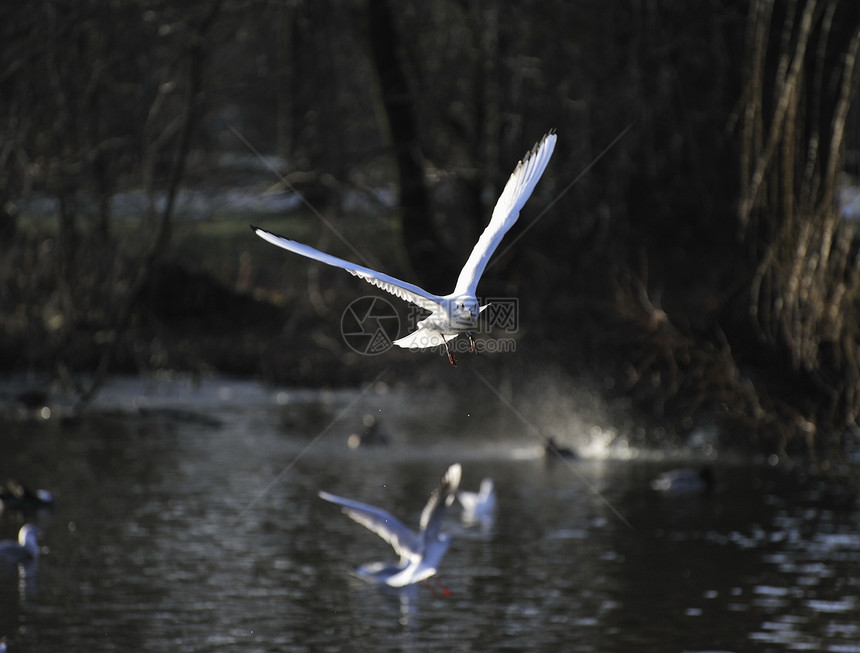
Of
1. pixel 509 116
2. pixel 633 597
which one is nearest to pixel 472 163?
pixel 509 116

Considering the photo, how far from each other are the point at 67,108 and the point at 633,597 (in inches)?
236

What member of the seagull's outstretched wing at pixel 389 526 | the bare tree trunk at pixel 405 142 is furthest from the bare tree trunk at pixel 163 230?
the bare tree trunk at pixel 405 142

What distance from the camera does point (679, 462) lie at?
15562mm

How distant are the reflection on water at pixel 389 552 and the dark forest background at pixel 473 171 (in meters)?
1.14

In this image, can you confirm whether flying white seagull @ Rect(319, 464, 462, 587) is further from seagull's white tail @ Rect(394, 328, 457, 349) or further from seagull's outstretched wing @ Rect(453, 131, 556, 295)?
seagull's outstretched wing @ Rect(453, 131, 556, 295)

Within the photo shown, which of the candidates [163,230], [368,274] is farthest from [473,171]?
[368,274]

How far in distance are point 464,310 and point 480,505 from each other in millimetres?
6449

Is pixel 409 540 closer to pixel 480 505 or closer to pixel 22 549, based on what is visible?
pixel 480 505

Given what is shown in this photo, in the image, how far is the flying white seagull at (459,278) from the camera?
6.15 meters

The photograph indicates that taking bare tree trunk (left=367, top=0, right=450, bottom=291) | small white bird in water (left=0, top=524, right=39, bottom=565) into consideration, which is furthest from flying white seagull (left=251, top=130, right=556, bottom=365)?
bare tree trunk (left=367, top=0, right=450, bottom=291)

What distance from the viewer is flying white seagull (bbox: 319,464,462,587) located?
32.2 feet

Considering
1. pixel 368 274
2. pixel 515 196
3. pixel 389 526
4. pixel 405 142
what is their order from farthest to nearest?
pixel 405 142, pixel 389 526, pixel 515 196, pixel 368 274

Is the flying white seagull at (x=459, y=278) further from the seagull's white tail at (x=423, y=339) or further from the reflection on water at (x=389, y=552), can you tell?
the reflection on water at (x=389, y=552)

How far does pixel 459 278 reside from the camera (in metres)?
6.96
